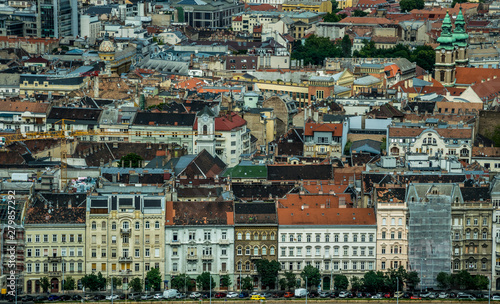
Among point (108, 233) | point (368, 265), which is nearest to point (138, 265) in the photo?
point (108, 233)

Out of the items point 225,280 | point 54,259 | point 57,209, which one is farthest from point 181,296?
point 57,209

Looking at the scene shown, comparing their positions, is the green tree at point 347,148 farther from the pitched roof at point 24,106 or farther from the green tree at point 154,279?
the green tree at point 154,279

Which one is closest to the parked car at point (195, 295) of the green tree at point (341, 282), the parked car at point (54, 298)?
the parked car at point (54, 298)

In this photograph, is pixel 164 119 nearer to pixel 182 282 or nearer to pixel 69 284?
pixel 182 282

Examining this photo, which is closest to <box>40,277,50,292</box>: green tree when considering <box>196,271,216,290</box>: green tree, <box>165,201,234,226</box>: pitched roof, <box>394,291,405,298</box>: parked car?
<box>165,201,234,226</box>: pitched roof

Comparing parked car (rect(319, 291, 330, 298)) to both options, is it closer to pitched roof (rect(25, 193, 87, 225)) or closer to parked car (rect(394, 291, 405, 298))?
parked car (rect(394, 291, 405, 298))

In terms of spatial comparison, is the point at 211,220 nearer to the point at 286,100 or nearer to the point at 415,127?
the point at 415,127
